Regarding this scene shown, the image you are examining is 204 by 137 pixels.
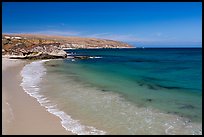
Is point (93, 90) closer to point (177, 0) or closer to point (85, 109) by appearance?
point (85, 109)

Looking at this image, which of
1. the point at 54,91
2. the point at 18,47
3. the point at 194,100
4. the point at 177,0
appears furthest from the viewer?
the point at 18,47

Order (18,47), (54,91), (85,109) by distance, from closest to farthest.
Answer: (85,109), (54,91), (18,47)

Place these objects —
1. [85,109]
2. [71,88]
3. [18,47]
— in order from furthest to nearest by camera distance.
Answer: [18,47], [71,88], [85,109]

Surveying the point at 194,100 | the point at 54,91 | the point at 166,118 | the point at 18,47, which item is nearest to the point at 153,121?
the point at 166,118

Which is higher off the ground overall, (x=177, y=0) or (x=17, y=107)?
(x=177, y=0)

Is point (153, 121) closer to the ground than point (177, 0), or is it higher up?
closer to the ground

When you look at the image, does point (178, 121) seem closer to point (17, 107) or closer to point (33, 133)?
point (33, 133)

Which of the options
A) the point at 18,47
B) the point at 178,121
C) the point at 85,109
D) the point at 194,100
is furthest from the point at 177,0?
the point at 18,47

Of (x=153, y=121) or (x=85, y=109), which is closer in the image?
(x=153, y=121)

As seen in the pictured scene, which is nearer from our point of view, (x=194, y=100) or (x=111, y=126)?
(x=111, y=126)
